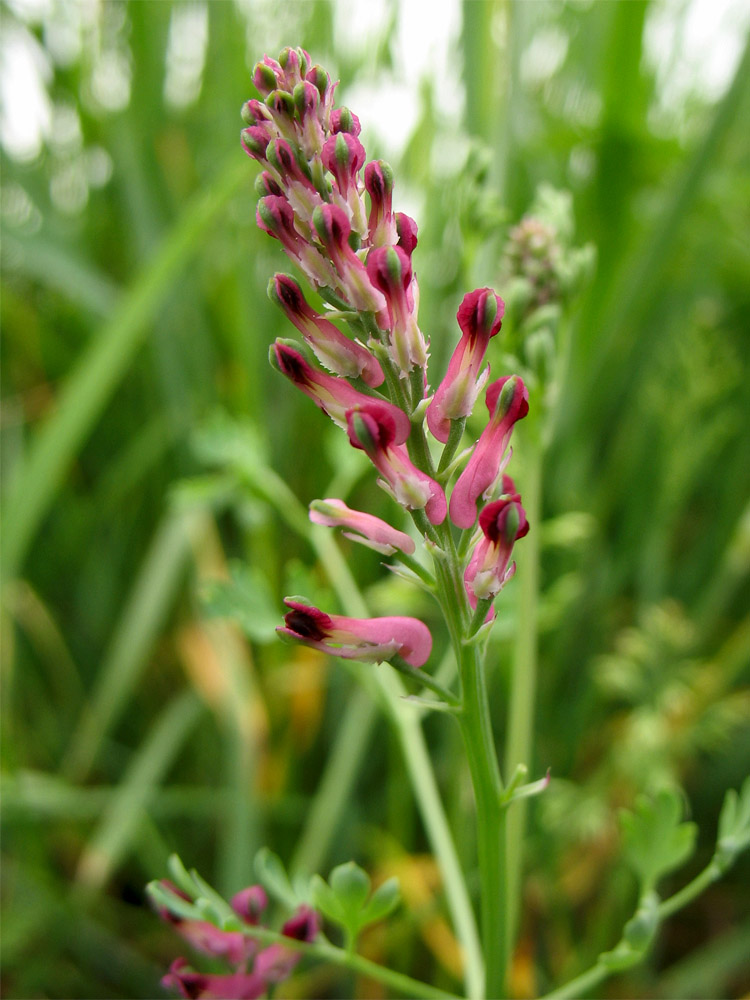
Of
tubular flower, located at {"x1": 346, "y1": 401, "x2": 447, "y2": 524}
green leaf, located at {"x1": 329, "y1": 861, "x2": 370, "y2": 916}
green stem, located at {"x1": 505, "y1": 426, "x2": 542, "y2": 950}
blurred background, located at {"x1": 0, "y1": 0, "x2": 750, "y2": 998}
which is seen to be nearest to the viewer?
tubular flower, located at {"x1": 346, "y1": 401, "x2": 447, "y2": 524}

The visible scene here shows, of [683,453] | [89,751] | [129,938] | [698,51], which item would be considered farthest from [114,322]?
[698,51]

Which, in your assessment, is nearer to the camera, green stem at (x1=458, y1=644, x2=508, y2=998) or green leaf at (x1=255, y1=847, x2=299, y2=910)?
green stem at (x1=458, y1=644, x2=508, y2=998)

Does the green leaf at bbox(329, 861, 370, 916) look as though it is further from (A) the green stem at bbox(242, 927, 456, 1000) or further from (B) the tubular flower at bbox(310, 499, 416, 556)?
(B) the tubular flower at bbox(310, 499, 416, 556)

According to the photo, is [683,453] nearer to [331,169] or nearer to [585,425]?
[585,425]

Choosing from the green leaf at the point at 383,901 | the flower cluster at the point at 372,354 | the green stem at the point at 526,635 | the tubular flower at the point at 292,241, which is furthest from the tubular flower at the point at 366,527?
the green stem at the point at 526,635

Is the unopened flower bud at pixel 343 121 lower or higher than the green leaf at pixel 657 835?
higher

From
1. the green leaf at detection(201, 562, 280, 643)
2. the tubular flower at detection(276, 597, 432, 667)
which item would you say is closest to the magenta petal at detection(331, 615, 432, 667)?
the tubular flower at detection(276, 597, 432, 667)

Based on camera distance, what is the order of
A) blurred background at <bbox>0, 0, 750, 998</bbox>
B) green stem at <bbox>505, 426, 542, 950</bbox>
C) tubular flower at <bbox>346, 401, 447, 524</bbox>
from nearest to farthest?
tubular flower at <bbox>346, 401, 447, 524</bbox> → green stem at <bbox>505, 426, 542, 950</bbox> → blurred background at <bbox>0, 0, 750, 998</bbox>

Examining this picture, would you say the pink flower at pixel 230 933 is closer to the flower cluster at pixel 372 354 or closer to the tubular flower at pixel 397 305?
the flower cluster at pixel 372 354
